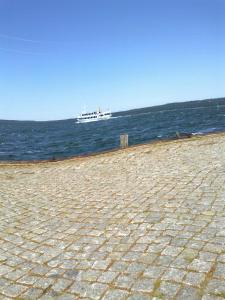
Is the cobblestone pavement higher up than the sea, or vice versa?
the cobblestone pavement

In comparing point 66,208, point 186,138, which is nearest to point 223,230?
point 66,208

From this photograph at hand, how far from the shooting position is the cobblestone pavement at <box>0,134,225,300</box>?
3.91 metres

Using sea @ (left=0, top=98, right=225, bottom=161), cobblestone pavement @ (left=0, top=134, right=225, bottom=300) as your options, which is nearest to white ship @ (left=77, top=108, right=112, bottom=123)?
sea @ (left=0, top=98, right=225, bottom=161)

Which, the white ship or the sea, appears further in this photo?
the white ship

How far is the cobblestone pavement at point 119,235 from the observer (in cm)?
391

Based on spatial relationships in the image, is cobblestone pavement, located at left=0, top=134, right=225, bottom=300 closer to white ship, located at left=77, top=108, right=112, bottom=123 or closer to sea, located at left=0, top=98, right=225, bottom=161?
sea, located at left=0, top=98, right=225, bottom=161

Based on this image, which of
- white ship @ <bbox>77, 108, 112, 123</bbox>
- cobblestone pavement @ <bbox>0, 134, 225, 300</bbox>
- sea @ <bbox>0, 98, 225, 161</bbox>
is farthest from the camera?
white ship @ <bbox>77, 108, 112, 123</bbox>

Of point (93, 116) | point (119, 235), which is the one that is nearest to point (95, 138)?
point (119, 235)

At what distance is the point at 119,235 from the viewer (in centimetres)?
536

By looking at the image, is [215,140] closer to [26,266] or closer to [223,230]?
[223,230]

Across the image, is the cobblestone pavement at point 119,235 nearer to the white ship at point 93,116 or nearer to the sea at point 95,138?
the sea at point 95,138

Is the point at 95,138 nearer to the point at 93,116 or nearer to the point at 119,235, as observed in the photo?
the point at 119,235

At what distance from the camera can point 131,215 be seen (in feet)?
20.4

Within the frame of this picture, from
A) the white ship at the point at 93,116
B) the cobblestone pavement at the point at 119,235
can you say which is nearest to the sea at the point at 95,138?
the cobblestone pavement at the point at 119,235
